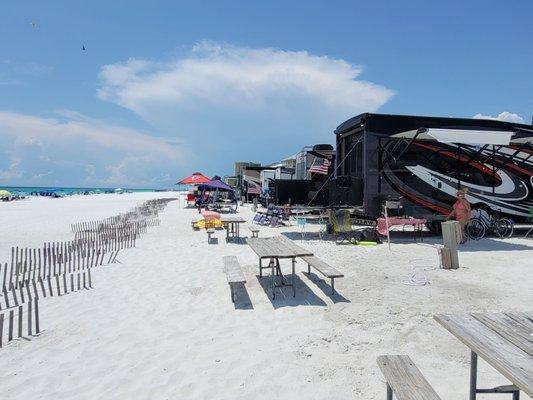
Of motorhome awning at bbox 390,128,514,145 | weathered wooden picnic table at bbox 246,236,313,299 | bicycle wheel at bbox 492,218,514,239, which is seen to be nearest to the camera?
weathered wooden picnic table at bbox 246,236,313,299

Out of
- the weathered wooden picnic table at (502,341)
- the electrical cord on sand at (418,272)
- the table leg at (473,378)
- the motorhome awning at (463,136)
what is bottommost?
the electrical cord on sand at (418,272)

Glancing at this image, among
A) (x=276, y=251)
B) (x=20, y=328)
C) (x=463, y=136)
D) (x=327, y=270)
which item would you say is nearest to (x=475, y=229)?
(x=463, y=136)

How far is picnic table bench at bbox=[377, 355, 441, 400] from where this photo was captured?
244cm

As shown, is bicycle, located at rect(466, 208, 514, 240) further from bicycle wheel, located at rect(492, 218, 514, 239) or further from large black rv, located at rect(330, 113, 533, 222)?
large black rv, located at rect(330, 113, 533, 222)

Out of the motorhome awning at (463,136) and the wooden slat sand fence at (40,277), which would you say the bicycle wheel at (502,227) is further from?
the wooden slat sand fence at (40,277)

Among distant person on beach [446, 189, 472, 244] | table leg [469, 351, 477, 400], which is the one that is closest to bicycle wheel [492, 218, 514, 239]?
distant person on beach [446, 189, 472, 244]

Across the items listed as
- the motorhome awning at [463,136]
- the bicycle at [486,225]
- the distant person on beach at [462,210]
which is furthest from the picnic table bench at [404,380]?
the bicycle at [486,225]

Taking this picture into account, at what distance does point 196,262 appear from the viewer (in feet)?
29.2

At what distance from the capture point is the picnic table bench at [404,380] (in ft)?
8.02

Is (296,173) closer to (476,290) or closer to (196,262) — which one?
(196,262)

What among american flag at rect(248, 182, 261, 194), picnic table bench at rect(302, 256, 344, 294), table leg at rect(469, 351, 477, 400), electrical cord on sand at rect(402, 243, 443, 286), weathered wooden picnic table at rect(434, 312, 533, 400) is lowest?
electrical cord on sand at rect(402, 243, 443, 286)

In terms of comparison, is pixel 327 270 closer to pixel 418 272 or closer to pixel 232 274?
pixel 232 274

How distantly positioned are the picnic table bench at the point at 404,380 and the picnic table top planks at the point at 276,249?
130 inches

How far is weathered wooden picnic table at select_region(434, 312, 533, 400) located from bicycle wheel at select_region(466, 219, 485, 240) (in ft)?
33.6
